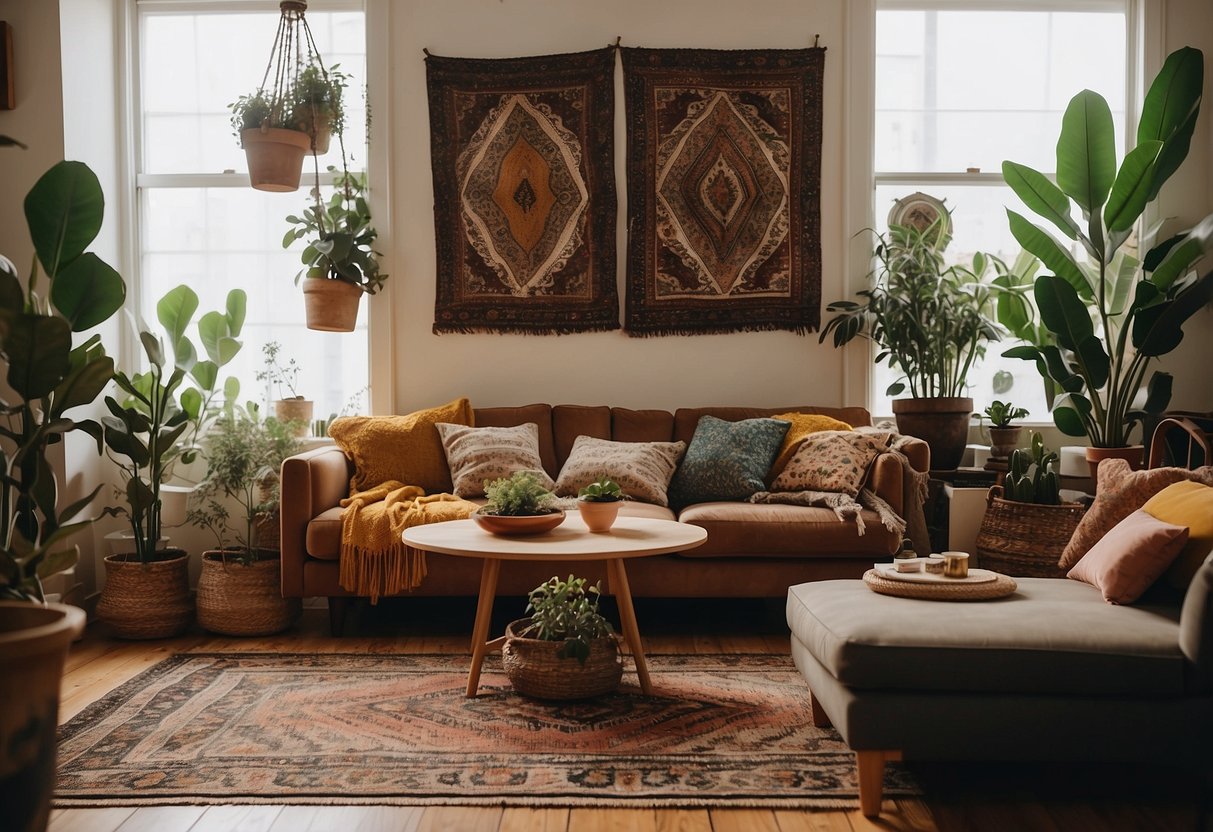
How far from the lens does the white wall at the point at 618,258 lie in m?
4.51

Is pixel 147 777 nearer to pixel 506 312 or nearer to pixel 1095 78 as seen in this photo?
pixel 506 312

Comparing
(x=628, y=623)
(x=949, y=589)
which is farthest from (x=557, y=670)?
(x=949, y=589)

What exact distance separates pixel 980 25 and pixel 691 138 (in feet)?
5.07

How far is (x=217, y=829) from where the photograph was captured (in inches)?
80.0

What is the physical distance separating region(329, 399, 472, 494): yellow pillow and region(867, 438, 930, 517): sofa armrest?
1.79 metres

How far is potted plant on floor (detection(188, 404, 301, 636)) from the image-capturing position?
12.1ft

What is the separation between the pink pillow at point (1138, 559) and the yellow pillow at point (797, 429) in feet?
5.45

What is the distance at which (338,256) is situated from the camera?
13.8 feet

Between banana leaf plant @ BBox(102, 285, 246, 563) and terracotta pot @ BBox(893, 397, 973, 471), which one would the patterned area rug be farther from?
terracotta pot @ BBox(893, 397, 973, 471)

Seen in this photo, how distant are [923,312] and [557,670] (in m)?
2.36

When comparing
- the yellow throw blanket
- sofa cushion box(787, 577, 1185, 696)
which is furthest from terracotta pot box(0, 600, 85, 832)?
the yellow throw blanket

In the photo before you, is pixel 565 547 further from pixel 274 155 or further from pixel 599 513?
pixel 274 155

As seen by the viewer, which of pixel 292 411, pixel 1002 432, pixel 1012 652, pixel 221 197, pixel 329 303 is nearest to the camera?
pixel 1012 652

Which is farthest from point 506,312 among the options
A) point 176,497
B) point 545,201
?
point 176,497
